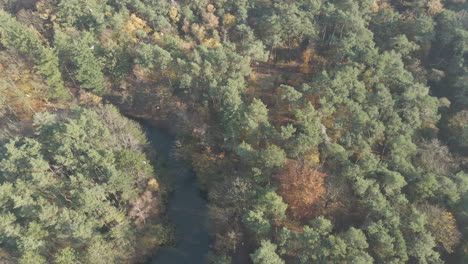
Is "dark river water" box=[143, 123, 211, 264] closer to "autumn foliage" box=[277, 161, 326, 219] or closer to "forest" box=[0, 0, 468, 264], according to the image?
"forest" box=[0, 0, 468, 264]

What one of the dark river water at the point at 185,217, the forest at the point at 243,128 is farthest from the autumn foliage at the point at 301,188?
the dark river water at the point at 185,217

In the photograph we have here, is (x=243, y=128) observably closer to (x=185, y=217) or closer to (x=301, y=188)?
(x=301, y=188)

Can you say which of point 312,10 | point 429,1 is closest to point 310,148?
point 312,10

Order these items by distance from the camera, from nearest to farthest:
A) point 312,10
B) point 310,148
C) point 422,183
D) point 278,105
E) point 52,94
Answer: point 422,183, point 310,148, point 278,105, point 52,94, point 312,10

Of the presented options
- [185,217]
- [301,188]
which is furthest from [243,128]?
Answer: [185,217]

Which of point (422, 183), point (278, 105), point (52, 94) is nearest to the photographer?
point (422, 183)

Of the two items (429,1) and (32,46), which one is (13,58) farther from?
(429,1)

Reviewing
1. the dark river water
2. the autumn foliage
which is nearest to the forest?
the autumn foliage

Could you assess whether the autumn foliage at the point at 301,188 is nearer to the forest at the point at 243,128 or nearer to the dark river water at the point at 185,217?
the forest at the point at 243,128
